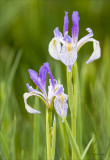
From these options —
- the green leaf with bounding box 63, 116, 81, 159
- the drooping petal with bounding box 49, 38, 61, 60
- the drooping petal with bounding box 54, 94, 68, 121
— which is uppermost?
the drooping petal with bounding box 49, 38, 61, 60

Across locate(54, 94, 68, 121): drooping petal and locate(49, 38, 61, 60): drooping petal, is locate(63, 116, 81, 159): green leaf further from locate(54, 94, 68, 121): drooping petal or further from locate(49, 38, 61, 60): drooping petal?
locate(49, 38, 61, 60): drooping petal

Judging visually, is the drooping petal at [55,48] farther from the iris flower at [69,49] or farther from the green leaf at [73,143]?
the green leaf at [73,143]

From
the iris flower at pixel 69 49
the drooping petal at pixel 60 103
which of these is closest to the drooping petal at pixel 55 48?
the iris flower at pixel 69 49

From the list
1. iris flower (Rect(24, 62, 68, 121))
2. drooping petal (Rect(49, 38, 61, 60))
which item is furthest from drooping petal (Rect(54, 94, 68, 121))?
drooping petal (Rect(49, 38, 61, 60))

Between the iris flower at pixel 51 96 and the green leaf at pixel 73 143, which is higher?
the iris flower at pixel 51 96

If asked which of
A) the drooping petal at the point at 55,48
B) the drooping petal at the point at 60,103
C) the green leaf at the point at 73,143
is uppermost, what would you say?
the drooping petal at the point at 55,48

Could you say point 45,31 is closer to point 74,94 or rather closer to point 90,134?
point 90,134

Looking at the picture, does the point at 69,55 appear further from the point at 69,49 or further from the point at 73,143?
the point at 73,143

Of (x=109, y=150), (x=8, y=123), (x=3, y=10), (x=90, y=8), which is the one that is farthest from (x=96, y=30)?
(x=109, y=150)
